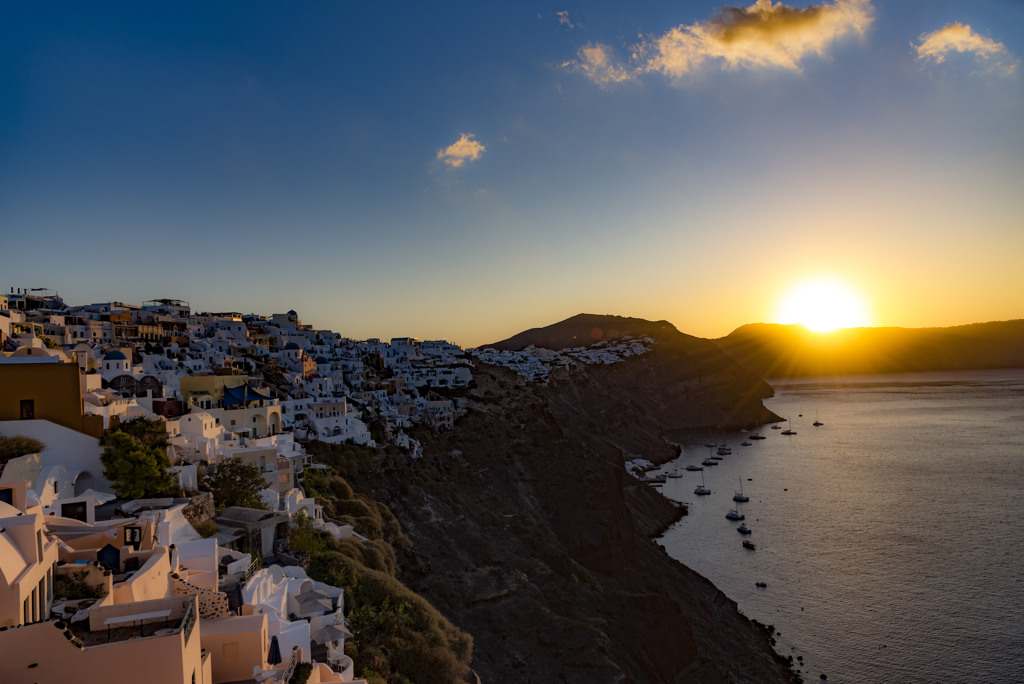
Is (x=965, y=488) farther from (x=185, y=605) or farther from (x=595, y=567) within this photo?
(x=185, y=605)

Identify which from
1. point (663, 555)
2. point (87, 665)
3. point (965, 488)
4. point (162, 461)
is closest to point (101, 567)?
point (87, 665)

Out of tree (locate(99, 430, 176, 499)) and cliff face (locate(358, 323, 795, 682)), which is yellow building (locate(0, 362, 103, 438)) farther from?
cliff face (locate(358, 323, 795, 682))

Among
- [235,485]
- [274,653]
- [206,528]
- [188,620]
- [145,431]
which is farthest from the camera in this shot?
[235,485]

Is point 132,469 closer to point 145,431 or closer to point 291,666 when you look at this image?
point 145,431

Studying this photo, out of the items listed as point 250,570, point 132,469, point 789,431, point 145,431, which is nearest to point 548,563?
Answer: point 145,431

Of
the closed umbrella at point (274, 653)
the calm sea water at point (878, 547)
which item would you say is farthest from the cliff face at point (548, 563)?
the closed umbrella at point (274, 653)

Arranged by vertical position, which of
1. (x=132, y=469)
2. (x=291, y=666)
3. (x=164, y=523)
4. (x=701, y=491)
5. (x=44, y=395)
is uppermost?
(x=44, y=395)

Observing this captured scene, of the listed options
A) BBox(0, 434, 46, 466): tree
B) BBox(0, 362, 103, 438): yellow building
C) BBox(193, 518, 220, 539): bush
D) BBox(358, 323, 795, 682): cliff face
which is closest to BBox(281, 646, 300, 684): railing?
BBox(193, 518, 220, 539): bush

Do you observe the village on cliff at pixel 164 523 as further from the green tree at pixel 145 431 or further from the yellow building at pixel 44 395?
the green tree at pixel 145 431
